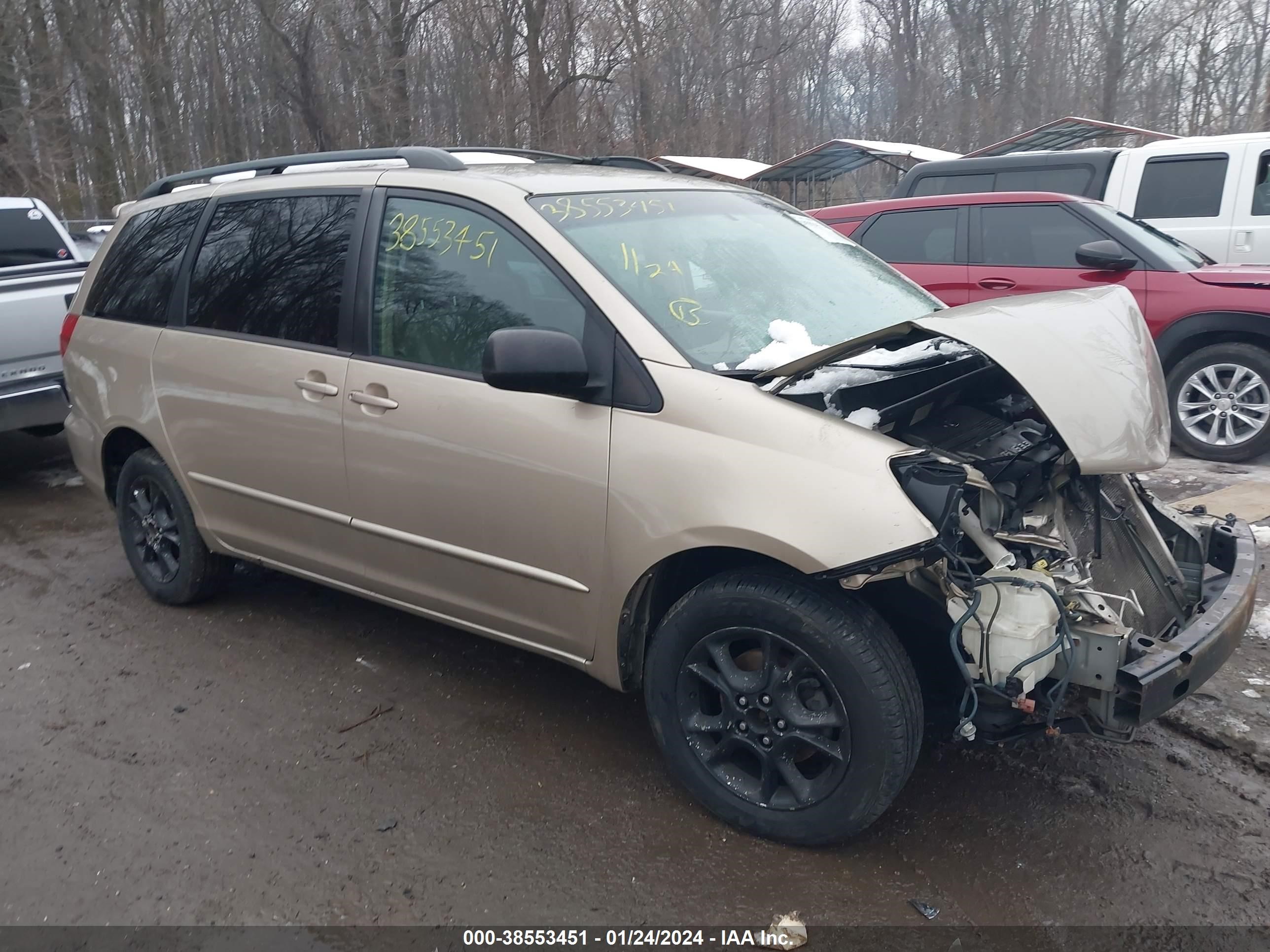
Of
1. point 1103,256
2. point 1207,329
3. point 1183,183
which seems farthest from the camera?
point 1183,183

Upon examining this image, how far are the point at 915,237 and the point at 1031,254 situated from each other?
0.95 metres

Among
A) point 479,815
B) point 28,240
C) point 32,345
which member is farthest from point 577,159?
point 28,240

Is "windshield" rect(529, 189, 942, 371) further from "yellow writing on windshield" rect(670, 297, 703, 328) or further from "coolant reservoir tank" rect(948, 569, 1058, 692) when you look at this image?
"coolant reservoir tank" rect(948, 569, 1058, 692)

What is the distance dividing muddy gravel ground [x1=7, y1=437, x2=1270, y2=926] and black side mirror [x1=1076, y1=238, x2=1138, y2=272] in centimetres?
390

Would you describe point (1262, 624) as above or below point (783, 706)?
below

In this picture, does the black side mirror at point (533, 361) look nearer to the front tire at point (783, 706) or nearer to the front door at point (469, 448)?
the front door at point (469, 448)

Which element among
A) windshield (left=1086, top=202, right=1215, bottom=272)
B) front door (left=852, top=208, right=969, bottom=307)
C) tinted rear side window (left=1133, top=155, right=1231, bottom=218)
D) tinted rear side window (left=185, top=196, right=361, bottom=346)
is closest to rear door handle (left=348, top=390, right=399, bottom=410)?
tinted rear side window (left=185, top=196, right=361, bottom=346)

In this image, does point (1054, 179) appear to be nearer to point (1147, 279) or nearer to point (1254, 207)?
point (1254, 207)

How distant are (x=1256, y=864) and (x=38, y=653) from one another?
454cm

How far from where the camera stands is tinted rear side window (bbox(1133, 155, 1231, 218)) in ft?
28.2

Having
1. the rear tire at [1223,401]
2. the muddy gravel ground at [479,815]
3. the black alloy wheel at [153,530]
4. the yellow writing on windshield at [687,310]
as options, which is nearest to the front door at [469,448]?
the yellow writing on windshield at [687,310]

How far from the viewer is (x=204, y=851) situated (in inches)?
119

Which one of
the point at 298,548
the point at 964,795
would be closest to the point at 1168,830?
the point at 964,795

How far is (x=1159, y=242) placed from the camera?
737 cm
